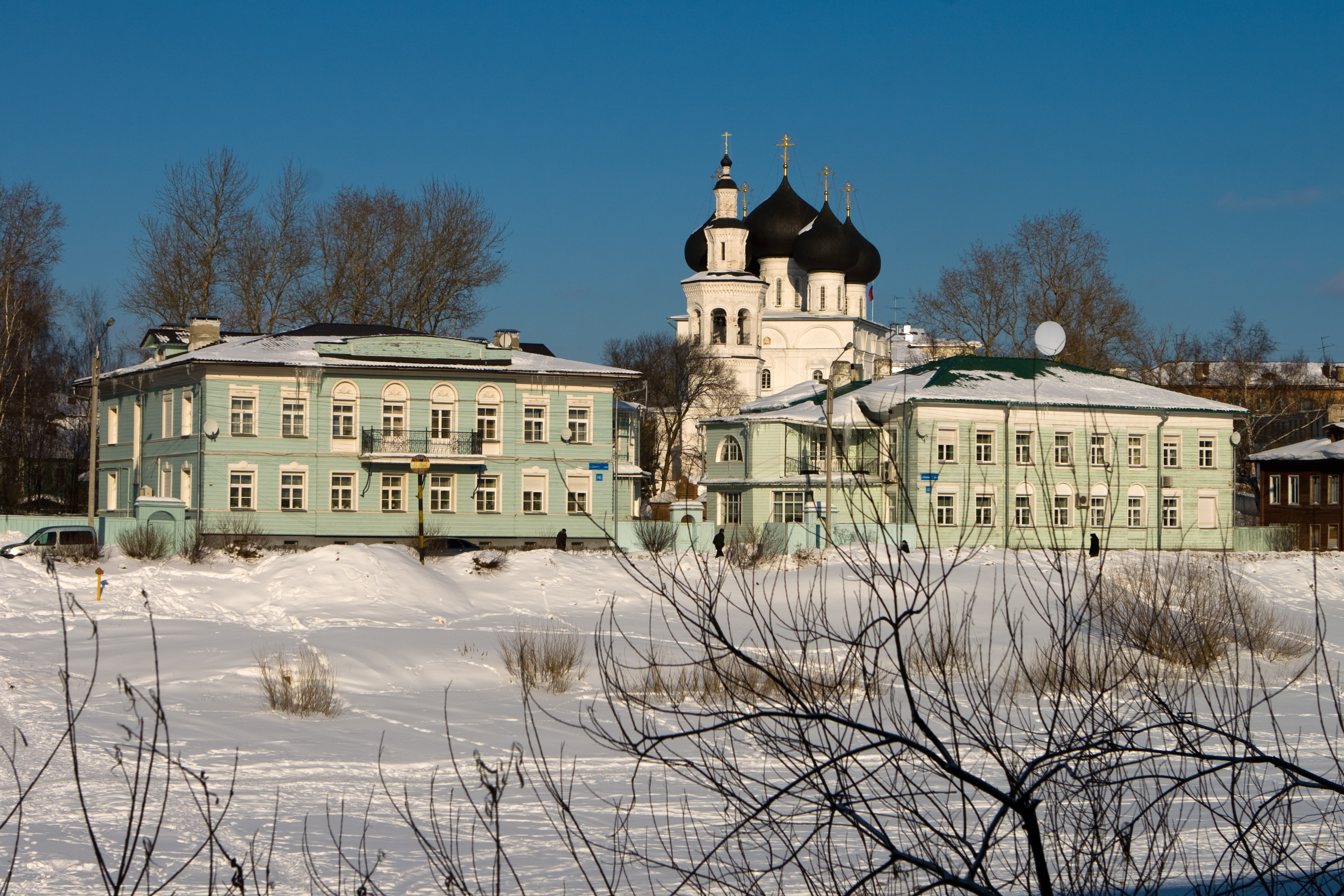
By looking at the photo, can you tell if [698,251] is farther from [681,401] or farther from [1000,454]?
[1000,454]

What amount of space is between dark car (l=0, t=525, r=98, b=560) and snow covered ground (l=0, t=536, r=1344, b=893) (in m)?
2.65

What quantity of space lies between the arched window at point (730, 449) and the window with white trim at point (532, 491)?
6.91 meters

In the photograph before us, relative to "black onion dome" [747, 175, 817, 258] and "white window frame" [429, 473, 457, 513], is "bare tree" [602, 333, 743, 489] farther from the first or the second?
"white window frame" [429, 473, 457, 513]

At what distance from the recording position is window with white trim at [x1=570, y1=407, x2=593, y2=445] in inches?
1706

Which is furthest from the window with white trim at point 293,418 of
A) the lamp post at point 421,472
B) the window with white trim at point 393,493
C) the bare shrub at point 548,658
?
the bare shrub at point 548,658

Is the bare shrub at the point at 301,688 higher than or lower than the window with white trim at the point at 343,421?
lower

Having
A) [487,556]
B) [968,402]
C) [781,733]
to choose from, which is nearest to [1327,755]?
[781,733]

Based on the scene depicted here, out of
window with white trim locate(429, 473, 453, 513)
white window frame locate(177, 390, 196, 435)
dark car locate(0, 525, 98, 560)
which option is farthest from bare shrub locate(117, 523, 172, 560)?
window with white trim locate(429, 473, 453, 513)

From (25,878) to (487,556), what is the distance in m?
20.9

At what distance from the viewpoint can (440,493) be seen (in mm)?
41906

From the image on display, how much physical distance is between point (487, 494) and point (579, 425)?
11.5ft

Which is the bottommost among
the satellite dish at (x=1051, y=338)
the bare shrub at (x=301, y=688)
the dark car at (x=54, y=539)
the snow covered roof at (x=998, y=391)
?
the bare shrub at (x=301, y=688)

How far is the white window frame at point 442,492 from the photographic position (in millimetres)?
41750

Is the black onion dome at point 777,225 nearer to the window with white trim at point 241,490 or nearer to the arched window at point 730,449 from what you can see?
the arched window at point 730,449
